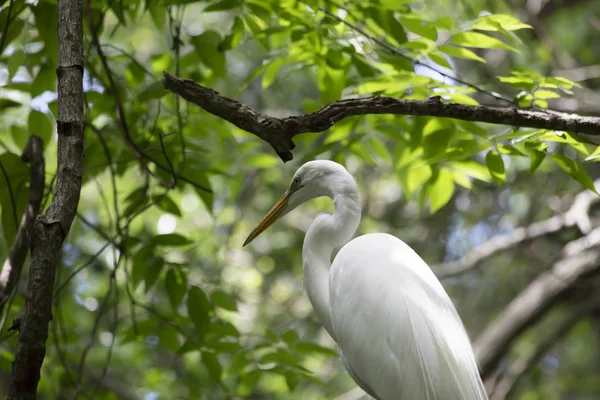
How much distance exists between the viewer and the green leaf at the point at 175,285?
2346 millimetres

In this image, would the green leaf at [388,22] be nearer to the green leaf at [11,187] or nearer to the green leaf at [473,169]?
the green leaf at [473,169]

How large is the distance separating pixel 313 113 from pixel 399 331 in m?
0.65

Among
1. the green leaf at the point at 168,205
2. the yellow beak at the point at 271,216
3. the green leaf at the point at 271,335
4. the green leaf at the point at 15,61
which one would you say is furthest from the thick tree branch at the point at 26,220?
the green leaf at the point at 271,335

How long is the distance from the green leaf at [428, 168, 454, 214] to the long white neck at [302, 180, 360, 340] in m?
0.60

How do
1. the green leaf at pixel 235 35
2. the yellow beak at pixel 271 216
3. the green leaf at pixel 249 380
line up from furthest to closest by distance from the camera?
1. the green leaf at pixel 249 380
2. the green leaf at pixel 235 35
3. the yellow beak at pixel 271 216

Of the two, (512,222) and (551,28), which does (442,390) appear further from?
(551,28)

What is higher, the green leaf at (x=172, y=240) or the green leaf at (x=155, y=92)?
the green leaf at (x=155, y=92)

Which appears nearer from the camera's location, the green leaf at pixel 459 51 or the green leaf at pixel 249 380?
the green leaf at pixel 459 51

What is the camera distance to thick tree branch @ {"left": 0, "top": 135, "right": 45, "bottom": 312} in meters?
1.83

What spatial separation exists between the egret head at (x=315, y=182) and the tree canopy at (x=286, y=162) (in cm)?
17

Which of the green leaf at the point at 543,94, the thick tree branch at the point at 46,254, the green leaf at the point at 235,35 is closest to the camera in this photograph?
the thick tree branch at the point at 46,254

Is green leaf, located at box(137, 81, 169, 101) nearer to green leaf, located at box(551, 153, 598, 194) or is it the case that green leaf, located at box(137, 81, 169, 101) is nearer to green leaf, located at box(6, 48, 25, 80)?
green leaf, located at box(6, 48, 25, 80)

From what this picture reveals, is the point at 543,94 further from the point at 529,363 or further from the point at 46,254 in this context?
the point at 529,363

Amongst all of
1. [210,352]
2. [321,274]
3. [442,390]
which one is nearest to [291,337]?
[210,352]
